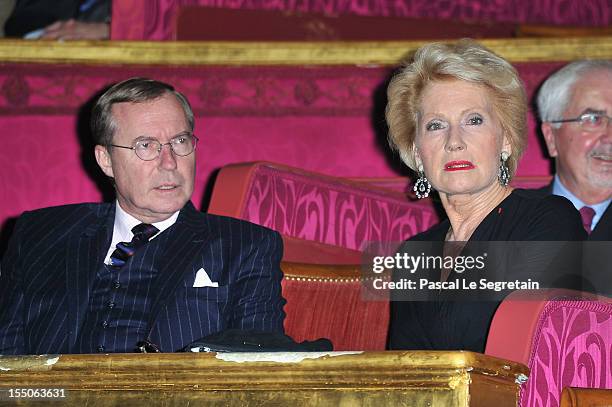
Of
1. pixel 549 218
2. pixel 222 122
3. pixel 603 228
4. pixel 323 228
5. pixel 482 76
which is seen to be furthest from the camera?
pixel 222 122

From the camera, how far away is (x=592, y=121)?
306 centimetres

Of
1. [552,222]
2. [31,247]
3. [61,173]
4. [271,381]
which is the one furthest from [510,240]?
[61,173]

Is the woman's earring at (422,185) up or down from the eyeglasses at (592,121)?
down

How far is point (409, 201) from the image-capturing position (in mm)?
2852

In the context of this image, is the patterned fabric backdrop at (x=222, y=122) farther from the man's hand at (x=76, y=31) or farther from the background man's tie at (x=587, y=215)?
the man's hand at (x=76, y=31)

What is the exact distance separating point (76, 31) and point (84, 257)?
147 centimetres

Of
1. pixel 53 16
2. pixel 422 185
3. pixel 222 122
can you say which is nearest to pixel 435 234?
pixel 422 185

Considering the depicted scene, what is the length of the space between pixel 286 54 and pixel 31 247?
115 cm

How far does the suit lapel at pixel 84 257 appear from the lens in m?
2.23

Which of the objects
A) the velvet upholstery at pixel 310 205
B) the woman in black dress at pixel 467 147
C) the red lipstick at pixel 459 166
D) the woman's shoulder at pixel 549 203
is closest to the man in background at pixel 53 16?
the velvet upholstery at pixel 310 205

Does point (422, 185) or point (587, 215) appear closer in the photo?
point (422, 185)

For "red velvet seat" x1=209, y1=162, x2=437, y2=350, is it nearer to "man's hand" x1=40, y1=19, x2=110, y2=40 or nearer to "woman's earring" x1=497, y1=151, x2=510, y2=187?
"woman's earring" x1=497, y1=151, x2=510, y2=187

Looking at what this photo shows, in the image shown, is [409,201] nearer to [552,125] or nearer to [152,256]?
[552,125]

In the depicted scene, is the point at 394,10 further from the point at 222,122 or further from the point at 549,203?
the point at 549,203
